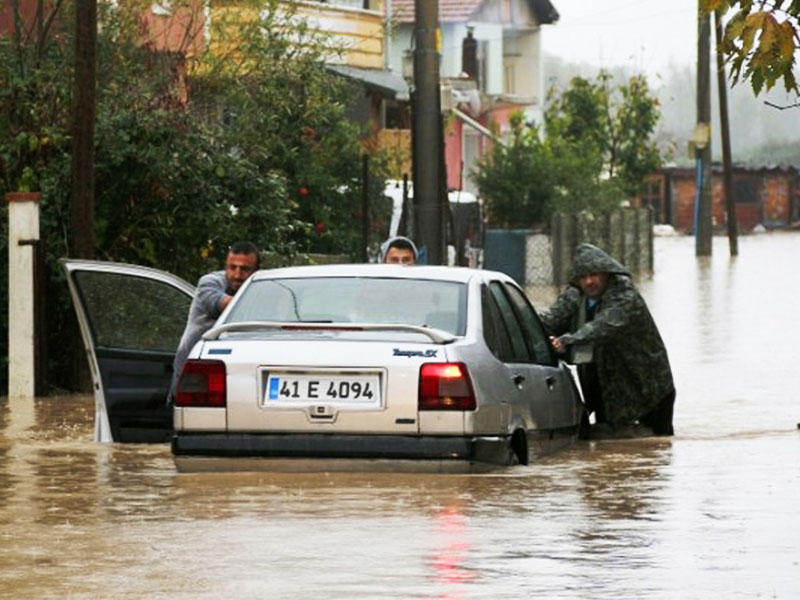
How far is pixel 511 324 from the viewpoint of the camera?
1438 cm

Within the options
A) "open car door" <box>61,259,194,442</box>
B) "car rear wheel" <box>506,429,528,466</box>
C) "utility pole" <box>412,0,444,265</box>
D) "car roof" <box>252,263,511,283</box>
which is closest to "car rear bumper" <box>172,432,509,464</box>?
"car rear wheel" <box>506,429,528,466</box>

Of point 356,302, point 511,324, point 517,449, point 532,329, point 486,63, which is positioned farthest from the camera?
point 486,63

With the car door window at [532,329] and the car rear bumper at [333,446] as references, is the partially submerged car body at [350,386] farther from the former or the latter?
the car door window at [532,329]

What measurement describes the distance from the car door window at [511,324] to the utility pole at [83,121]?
7767 millimetres

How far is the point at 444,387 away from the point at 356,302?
38.2 inches

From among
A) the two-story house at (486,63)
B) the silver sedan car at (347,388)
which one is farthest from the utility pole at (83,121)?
A: the two-story house at (486,63)

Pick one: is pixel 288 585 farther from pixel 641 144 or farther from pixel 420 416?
pixel 641 144

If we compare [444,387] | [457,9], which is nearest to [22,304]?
[444,387]

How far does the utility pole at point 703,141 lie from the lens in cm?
6450

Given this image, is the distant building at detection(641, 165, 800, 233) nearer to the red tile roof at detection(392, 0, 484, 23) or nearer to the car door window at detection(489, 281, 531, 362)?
the red tile roof at detection(392, 0, 484, 23)

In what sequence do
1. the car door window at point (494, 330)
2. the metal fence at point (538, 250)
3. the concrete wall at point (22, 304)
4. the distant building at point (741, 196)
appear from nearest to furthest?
the car door window at point (494, 330) → the concrete wall at point (22, 304) → the metal fence at point (538, 250) → the distant building at point (741, 196)

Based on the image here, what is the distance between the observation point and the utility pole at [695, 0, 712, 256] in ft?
212

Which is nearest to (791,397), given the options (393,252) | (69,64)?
(393,252)

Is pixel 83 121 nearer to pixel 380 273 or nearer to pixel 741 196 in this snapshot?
pixel 380 273
